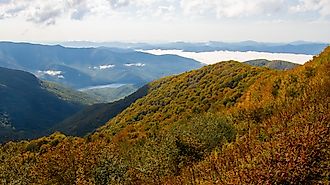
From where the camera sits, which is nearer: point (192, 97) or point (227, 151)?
point (227, 151)

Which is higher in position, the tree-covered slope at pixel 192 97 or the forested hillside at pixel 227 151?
the forested hillside at pixel 227 151

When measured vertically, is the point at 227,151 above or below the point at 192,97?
above

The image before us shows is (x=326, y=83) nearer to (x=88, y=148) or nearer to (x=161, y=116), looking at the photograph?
(x=88, y=148)

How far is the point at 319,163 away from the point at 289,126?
28.5 ft

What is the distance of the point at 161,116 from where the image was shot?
342 ft

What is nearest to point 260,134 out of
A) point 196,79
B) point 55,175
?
point 55,175

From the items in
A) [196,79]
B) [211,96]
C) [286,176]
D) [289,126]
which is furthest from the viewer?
[196,79]

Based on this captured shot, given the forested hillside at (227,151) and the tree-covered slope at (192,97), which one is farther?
the tree-covered slope at (192,97)

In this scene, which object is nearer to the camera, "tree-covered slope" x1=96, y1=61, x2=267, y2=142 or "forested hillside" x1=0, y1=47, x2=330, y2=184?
"forested hillside" x1=0, y1=47, x2=330, y2=184

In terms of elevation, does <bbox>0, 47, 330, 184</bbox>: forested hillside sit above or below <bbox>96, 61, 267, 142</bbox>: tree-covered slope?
above

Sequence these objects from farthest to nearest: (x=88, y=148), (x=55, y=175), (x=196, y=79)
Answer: (x=196, y=79)
(x=88, y=148)
(x=55, y=175)

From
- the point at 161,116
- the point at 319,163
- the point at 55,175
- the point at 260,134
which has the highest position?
the point at 319,163

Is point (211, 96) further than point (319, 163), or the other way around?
point (211, 96)

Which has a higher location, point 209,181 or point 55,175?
point 209,181
